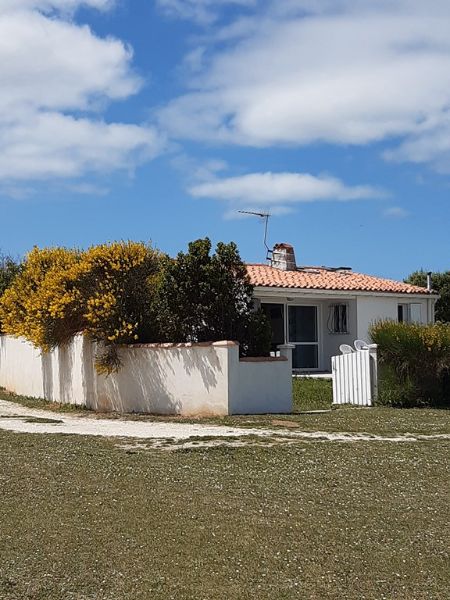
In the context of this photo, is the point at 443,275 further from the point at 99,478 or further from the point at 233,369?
the point at 99,478

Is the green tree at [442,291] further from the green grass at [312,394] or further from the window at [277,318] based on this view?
the green grass at [312,394]

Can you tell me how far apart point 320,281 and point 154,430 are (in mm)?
16515

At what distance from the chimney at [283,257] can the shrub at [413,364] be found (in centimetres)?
1374

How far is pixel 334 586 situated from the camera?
6.45m

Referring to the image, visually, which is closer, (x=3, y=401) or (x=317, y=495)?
(x=317, y=495)

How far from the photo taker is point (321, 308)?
30.1 m

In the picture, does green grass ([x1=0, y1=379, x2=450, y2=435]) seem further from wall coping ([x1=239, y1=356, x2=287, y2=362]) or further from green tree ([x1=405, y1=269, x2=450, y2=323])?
green tree ([x1=405, y1=269, x2=450, y2=323])

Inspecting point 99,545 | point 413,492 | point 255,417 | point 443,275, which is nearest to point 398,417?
point 255,417

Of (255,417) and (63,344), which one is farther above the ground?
(63,344)

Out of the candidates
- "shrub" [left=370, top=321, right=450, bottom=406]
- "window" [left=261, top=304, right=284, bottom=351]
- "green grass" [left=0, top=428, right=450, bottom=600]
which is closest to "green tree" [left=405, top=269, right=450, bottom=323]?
"window" [left=261, top=304, right=284, bottom=351]

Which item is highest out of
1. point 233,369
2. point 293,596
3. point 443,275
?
point 443,275

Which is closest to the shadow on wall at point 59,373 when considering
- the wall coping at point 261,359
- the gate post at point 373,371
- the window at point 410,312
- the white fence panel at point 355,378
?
the wall coping at point 261,359

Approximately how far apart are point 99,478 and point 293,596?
4193 millimetres

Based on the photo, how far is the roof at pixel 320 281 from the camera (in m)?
28.7
